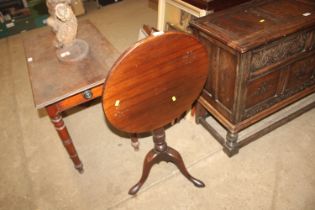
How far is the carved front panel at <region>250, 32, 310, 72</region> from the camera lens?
146cm

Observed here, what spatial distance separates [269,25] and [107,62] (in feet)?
3.23

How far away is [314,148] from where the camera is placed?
1899 millimetres

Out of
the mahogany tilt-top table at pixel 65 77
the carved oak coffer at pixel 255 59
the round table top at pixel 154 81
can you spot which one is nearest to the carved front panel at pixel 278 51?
the carved oak coffer at pixel 255 59

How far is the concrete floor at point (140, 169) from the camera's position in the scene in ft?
5.50

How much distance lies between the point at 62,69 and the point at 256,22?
3.94 feet

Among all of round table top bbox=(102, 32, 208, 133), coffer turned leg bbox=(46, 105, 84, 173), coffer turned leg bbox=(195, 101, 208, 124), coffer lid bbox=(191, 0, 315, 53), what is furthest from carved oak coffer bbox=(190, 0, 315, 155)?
coffer turned leg bbox=(46, 105, 84, 173)

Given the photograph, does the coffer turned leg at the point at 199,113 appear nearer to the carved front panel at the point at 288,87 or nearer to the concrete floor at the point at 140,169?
the concrete floor at the point at 140,169

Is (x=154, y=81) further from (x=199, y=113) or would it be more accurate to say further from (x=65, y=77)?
(x=199, y=113)

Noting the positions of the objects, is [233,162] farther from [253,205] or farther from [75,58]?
[75,58]

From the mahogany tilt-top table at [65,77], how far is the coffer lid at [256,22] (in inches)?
25.7

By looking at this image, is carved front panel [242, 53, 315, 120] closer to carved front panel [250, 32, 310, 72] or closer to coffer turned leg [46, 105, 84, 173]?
carved front panel [250, 32, 310, 72]

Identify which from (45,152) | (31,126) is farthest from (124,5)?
(45,152)

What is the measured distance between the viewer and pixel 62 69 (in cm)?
165

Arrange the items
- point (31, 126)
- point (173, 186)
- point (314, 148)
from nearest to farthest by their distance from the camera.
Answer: point (173, 186) → point (314, 148) → point (31, 126)
